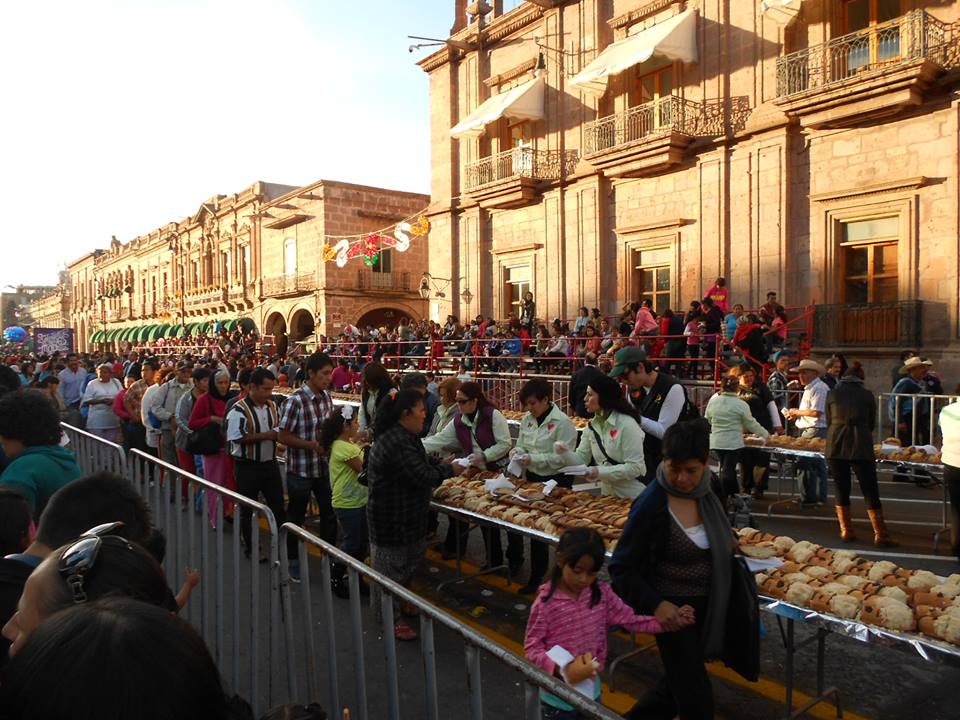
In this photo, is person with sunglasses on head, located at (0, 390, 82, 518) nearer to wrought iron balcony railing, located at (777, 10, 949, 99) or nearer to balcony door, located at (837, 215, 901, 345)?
balcony door, located at (837, 215, 901, 345)

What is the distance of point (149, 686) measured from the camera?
113cm

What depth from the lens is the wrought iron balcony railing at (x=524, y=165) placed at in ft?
70.4

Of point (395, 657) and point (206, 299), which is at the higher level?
point (206, 299)

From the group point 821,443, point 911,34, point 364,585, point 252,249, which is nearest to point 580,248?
point 911,34

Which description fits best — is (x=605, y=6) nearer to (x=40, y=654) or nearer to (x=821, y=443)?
(x=821, y=443)

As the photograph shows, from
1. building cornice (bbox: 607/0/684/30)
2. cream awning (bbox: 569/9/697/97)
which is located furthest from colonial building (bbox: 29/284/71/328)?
cream awning (bbox: 569/9/697/97)

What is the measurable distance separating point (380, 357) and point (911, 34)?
586 inches

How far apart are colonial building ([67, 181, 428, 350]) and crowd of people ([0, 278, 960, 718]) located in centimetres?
2498

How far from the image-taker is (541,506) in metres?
5.55

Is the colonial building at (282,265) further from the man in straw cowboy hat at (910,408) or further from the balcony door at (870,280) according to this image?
the man in straw cowboy hat at (910,408)

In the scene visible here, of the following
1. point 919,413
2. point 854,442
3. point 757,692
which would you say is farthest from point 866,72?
point 757,692

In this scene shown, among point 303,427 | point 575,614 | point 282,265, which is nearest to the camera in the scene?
point 575,614

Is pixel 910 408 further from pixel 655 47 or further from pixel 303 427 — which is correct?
pixel 655 47

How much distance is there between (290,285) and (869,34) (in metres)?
29.6
